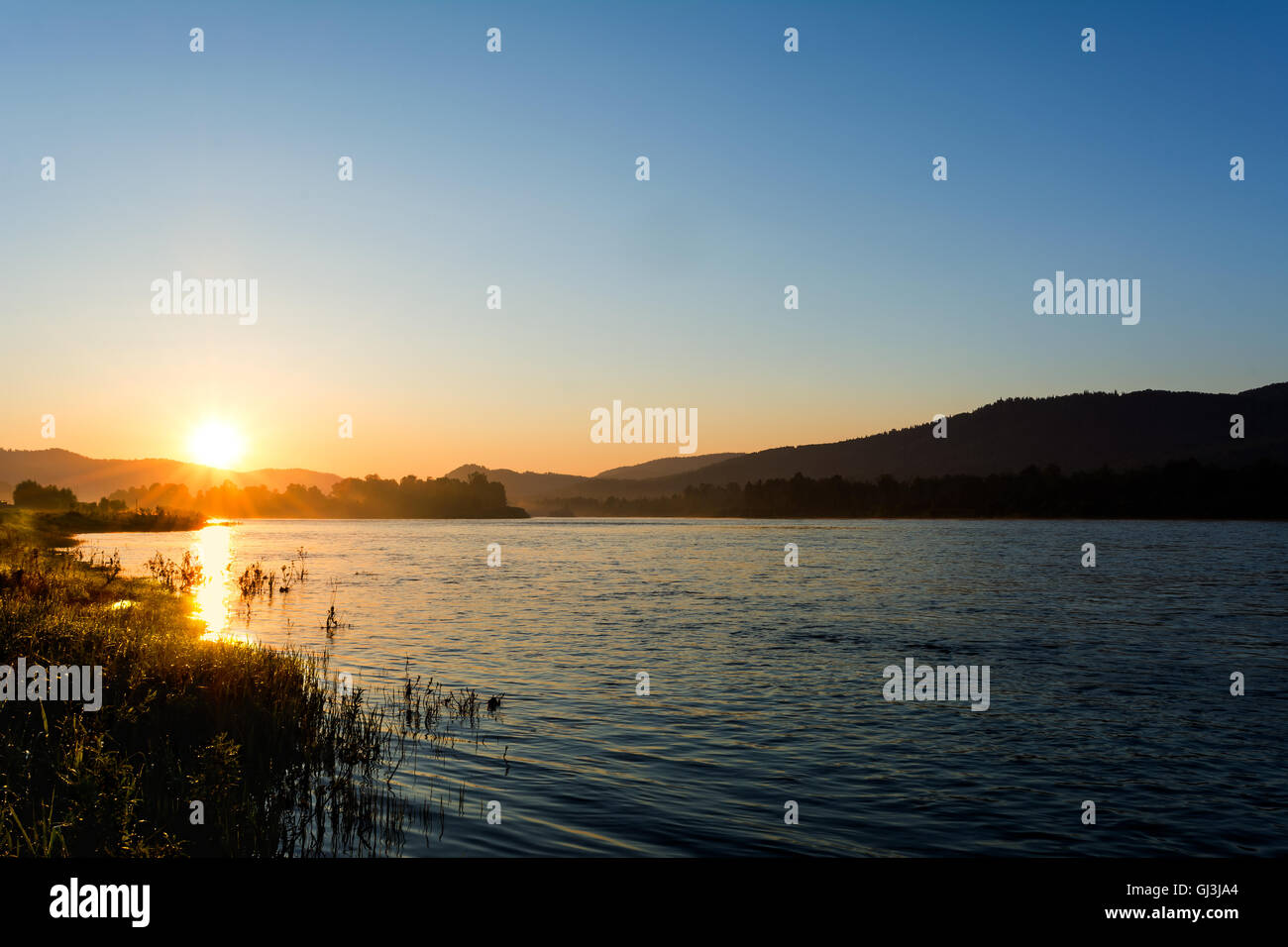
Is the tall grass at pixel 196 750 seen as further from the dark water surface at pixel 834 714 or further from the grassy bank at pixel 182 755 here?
the dark water surface at pixel 834 714

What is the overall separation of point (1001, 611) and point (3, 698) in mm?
42112

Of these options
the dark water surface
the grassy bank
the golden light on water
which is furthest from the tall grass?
the golden light on water

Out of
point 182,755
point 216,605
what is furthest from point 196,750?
point 216,605

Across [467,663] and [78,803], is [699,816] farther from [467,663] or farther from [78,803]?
[467,663]

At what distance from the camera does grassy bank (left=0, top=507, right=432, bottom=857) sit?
38.8 feet

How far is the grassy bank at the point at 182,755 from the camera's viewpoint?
11.8 m

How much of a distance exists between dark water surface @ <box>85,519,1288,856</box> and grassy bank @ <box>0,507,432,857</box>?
1.43 metres

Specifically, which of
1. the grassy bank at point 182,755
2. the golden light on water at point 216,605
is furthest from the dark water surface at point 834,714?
the grassy bank at point 182,755

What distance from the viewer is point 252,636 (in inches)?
1324

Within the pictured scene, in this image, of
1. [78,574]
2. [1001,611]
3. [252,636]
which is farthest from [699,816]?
[78,574]

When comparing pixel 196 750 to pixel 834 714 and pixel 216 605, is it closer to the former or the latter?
pixel 834 714

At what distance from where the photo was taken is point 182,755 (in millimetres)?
15438

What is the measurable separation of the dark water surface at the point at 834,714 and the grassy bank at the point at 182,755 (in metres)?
1.43

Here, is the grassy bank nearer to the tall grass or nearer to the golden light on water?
the tall grass
